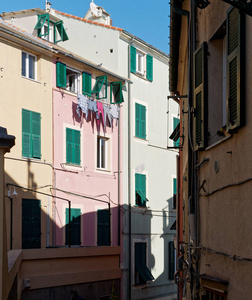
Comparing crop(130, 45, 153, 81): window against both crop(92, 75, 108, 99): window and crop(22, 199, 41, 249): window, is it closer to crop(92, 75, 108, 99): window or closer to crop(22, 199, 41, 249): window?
crop(92, 75, 108, 99): window

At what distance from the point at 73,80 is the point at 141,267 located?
8.85m

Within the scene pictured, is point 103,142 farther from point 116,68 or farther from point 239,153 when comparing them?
point 239,153

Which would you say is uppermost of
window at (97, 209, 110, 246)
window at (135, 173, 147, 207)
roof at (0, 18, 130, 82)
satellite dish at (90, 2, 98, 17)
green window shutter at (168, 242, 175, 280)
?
satellite dish at (90, 2, 98, 17)

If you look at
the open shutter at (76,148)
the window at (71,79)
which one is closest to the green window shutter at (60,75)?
the window at (71,79)

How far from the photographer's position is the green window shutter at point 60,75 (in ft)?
76.3

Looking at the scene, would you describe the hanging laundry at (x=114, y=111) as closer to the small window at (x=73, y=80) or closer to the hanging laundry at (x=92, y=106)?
the hanging laundry at (x=92, y=106)

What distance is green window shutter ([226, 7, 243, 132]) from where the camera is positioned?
20.0 ft

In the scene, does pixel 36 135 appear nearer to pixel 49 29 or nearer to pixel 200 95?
pixel 49 29

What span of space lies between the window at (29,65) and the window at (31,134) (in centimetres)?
143

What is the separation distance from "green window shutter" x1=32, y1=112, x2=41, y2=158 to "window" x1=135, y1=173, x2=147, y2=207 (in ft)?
23.3

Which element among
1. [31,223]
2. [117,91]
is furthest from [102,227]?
[117,91]

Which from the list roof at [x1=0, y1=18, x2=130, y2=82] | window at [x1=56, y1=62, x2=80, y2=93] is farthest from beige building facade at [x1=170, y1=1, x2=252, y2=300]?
window at [x1=56, y1=62, x2=80, y2=93]

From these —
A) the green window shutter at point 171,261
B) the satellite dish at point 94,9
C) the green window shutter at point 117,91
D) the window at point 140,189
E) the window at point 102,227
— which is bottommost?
the green window shutter at point 171,261

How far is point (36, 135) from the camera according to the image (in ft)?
71.7
